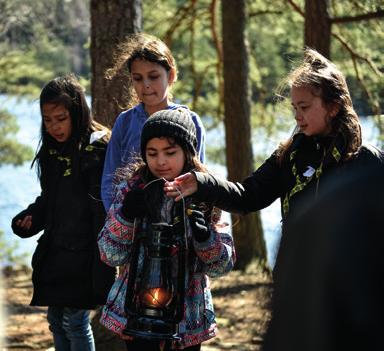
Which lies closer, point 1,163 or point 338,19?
point 338,19

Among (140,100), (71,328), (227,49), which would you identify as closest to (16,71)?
(227,49)

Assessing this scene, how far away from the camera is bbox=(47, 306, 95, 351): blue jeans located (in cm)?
427

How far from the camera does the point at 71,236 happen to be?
423 cm

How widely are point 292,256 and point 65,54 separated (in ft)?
61.5

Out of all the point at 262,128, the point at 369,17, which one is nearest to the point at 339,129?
the point at 369,17

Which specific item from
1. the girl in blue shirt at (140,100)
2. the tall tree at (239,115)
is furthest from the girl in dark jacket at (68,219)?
the tall tree at (239,115)

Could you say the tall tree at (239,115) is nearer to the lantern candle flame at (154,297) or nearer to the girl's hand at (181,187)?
the lantern candle flame at (154,297)

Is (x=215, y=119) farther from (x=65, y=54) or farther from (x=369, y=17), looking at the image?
(x=65, y=54)

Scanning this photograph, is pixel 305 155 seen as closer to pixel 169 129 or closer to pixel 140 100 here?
pixel 169 129

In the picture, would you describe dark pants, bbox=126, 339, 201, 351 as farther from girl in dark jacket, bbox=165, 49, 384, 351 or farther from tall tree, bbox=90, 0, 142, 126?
tall tree, bbox=90, 0, 142, 126

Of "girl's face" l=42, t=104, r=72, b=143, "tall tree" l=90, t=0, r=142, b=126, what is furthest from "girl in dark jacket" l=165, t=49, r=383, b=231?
"tall tree" l=90, t=0, r=142, b=126

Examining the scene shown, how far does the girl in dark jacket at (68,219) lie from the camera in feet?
13.8

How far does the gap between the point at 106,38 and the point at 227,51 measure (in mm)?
4631

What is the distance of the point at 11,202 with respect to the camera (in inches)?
494
